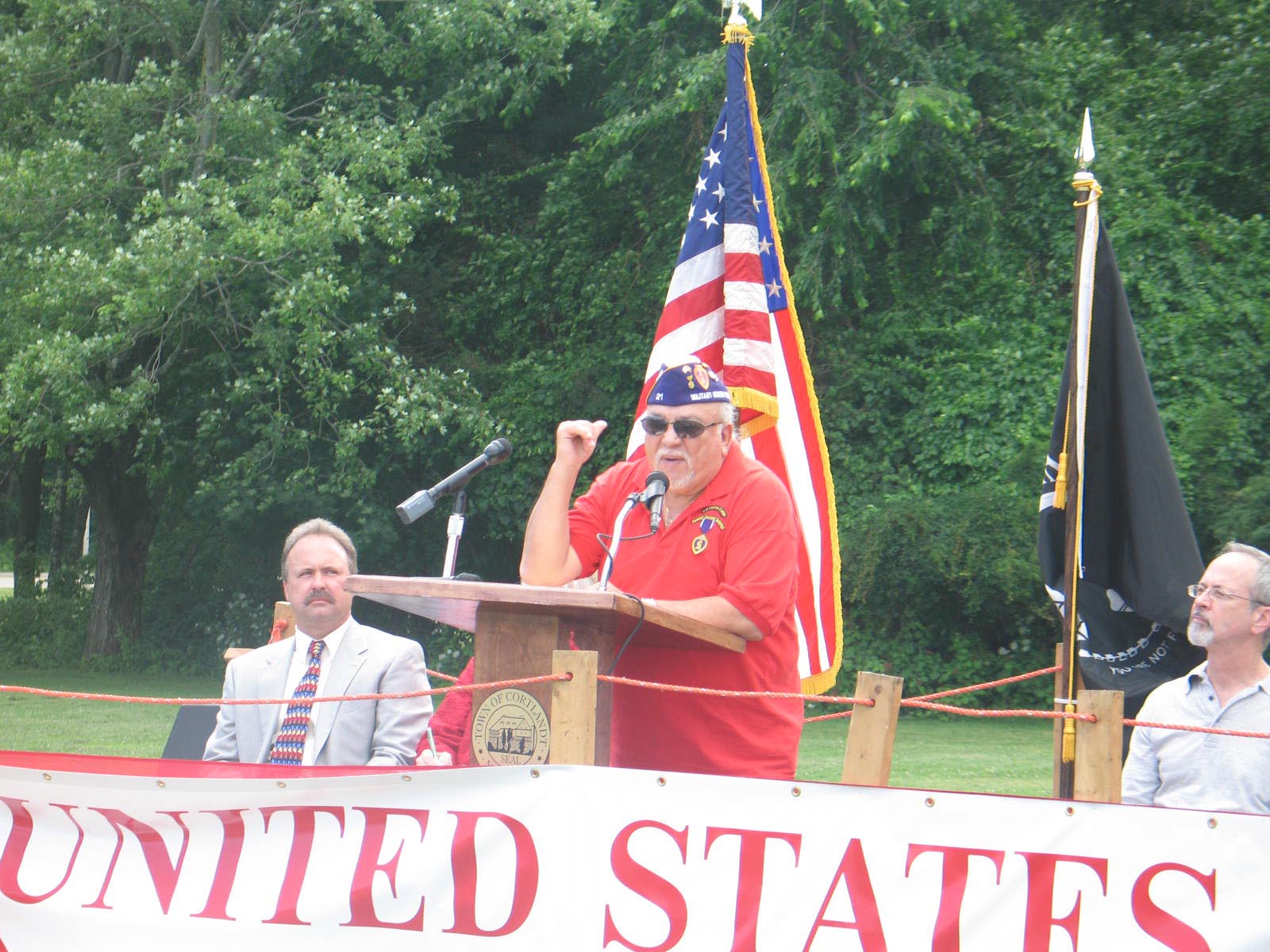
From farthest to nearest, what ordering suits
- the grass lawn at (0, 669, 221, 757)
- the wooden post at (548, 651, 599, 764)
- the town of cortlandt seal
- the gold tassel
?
the grass lawn at (0, 669, 221, 757) → the gold tassel → the town of cortlandt seal → the wooden post at (548, 651, 599, 764)

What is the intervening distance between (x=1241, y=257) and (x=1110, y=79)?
2.65 meters

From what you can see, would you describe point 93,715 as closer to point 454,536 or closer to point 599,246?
point 599,246

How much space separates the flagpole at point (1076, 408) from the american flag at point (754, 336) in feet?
6.39

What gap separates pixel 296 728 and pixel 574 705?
1354 mm

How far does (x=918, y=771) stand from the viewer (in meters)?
9.41

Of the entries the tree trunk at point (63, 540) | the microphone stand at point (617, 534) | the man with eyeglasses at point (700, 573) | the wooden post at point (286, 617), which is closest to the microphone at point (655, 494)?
the microphone stand at point (617, 534)

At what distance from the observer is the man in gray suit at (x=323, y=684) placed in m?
4.12

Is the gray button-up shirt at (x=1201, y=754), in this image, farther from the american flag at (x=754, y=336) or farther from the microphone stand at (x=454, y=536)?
the american flag at (x=754, y=336)

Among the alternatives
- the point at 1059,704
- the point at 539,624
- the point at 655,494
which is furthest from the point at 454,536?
the point at 1059,704

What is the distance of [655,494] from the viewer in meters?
3.63

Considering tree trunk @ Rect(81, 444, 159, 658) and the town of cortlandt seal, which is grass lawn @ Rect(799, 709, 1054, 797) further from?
tree trunk @ Rect(81, 444, 159, 658)

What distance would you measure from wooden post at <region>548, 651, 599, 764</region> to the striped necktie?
1.19m

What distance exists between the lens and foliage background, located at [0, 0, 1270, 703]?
13.2m

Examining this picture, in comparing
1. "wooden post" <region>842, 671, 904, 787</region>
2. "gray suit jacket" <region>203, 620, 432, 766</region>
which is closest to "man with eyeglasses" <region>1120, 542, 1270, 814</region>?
"wooden post" <region>842, 671, 904, 787</region>
